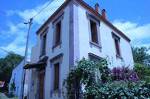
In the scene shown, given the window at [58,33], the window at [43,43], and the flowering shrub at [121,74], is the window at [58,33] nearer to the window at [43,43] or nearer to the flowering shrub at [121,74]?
the window at [43,43]

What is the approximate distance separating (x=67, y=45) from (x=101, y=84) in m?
4.11

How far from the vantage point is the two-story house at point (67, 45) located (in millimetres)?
13750

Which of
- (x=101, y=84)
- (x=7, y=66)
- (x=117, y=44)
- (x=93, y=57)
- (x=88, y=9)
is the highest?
(x=88, y=9)

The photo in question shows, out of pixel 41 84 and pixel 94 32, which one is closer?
pixel 94 32

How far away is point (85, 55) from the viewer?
13852 millimetres

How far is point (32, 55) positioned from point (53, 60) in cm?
566

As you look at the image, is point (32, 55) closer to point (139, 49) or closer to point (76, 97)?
point (76, 97)

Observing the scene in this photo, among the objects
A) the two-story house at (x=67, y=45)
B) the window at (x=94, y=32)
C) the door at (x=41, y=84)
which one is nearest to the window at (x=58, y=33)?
the two-story house at (x=67, y=45)

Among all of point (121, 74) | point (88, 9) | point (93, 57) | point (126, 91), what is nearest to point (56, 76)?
point (93, 57)

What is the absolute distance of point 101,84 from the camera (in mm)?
10859

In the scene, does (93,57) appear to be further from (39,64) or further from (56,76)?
(39,64)

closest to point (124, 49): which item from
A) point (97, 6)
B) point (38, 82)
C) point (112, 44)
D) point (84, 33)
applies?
point (112, 44)

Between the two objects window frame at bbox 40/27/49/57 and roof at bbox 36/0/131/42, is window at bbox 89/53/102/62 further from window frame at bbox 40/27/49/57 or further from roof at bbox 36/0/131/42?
window frame at bbox 40/27/49/57

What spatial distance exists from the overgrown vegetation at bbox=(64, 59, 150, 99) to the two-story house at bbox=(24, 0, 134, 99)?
1235mm
